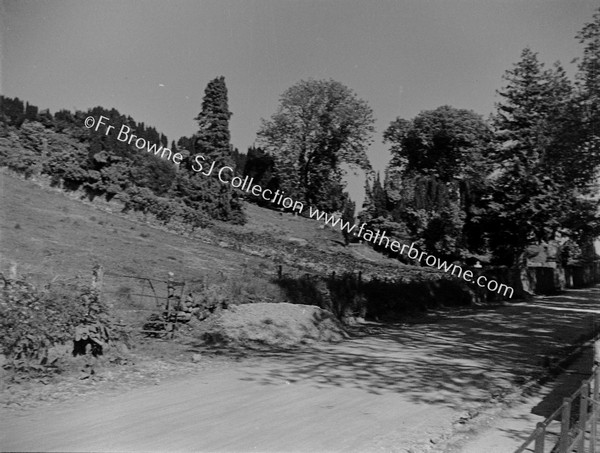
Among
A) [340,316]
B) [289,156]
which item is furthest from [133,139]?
[340,316]

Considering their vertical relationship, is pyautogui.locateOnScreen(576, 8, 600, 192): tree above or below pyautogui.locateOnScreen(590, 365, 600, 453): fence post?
above

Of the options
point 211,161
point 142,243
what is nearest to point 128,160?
point 211,161

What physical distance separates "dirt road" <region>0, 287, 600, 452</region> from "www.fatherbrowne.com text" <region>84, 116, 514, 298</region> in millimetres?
18863

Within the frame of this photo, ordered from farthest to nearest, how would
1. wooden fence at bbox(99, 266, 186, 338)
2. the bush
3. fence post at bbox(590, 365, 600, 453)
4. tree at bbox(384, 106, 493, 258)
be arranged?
tree at bbox(384, 106, 493, 258) → wooden fence at bbox(99, 266, 186, 338) → the bush → fence post at bbox(590, 365, 600, 453)

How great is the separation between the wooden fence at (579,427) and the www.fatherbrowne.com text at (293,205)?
75.0ft

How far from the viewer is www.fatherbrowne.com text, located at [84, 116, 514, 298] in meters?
29.0

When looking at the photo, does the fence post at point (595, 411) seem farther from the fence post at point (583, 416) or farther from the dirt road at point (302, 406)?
the dirt road at point (302, 406)

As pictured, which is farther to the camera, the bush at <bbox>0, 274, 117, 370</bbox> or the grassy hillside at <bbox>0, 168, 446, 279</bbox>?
the grassy hillside at <bbox>0, 168, 446, 279</bbox>

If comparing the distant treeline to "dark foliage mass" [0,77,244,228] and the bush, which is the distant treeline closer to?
"dark foliage mass" [0,77,244,228]

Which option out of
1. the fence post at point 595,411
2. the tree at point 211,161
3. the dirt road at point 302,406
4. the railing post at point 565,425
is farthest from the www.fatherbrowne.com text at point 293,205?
the railing post at point 565,425

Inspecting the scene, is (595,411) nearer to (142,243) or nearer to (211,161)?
(142,243)

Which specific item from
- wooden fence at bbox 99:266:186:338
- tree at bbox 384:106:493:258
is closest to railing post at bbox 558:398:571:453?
wooden fence at bbox 99:266:186:338

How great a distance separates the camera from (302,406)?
6793 mm

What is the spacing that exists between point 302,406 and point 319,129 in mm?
21352
